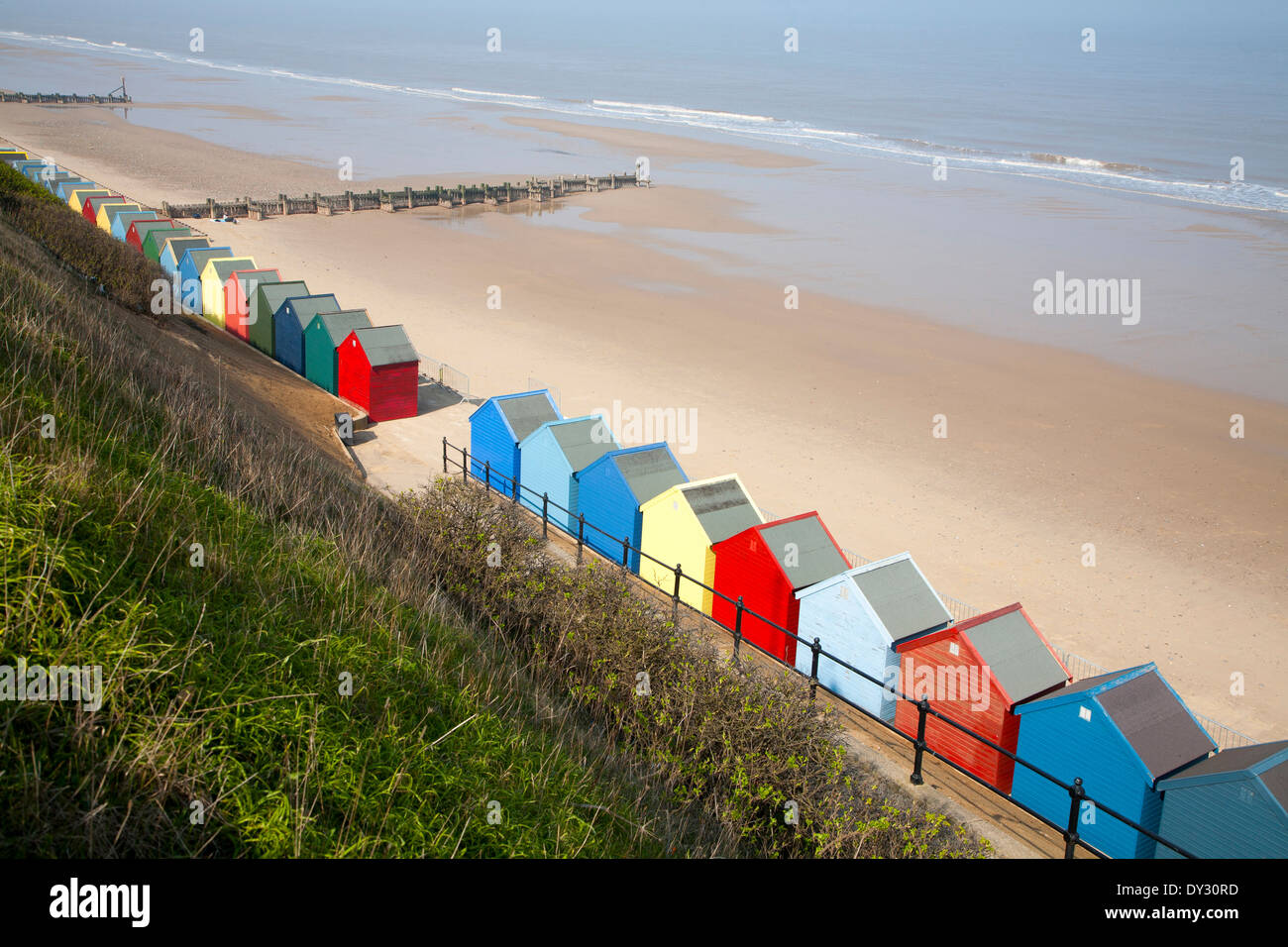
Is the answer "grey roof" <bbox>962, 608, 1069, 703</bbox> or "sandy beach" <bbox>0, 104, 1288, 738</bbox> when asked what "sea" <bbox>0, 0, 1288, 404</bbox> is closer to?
"sandy beach" <bbox>0, 104, 1288, 738</bbox>

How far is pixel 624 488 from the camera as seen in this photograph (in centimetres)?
1523

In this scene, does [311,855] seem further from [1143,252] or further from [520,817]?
[1143,252]

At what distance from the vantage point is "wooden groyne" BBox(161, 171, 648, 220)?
46094mm

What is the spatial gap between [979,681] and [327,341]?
17867 mm

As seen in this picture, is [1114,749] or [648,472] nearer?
[1114,749]

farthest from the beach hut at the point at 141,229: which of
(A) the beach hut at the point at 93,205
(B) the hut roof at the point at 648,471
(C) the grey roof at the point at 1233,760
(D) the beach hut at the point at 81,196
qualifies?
(C) the grey roof at the point at 1233,760

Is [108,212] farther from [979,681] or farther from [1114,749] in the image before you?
[1114,749]

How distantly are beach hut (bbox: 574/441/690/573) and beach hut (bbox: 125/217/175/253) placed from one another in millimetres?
21562

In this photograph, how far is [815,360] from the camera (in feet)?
93.9

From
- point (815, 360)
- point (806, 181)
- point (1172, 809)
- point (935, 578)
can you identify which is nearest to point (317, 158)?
point (806, 181)

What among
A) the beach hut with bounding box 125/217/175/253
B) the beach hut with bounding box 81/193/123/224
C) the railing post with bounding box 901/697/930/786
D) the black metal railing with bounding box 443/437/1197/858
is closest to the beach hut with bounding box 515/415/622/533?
the black metal railing with bounding box 443/437/1197/858

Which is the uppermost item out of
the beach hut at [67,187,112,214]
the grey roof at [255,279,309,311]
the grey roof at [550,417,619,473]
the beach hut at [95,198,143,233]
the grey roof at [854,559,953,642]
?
the beach hut at [67,187,112,214]

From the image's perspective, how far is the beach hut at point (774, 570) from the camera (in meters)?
12.5

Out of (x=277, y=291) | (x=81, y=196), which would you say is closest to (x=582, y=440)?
(x=277, y=291)
